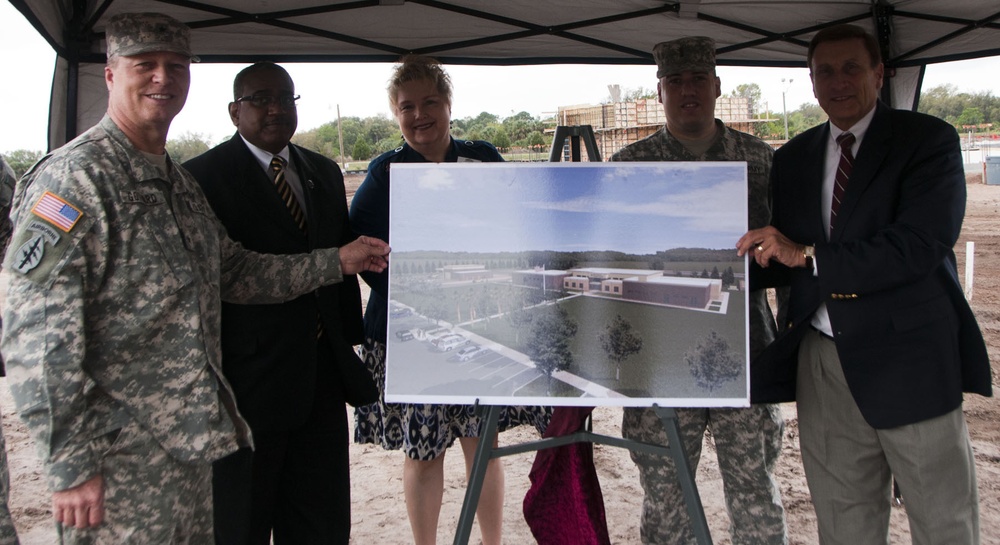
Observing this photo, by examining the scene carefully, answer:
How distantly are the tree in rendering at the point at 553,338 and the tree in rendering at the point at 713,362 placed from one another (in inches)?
13.1

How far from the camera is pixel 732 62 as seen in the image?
3.65m

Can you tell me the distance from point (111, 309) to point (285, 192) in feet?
2.24

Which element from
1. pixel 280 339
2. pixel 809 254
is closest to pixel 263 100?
pixel 280 339

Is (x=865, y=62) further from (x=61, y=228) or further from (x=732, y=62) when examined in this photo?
(x=61, y=228)

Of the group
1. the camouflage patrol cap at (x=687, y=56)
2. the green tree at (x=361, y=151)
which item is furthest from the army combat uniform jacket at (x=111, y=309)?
the green tree at (x=361, y=151)

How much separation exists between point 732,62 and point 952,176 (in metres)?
2.09

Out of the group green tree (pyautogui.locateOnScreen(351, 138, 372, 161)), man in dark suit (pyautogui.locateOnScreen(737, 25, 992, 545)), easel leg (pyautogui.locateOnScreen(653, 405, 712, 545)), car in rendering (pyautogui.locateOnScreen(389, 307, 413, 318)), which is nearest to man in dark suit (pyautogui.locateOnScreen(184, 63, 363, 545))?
car in rendering (pyautogui.locateOnScreen(389, 307, 413, 318))

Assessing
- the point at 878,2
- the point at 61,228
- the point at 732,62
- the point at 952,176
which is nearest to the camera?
the point at 61,228

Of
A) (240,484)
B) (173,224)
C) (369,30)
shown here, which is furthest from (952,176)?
(369,30)

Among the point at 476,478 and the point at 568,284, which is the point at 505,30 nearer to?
the point at 568,284

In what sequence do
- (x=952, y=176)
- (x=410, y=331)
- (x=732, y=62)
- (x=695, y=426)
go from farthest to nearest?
1. (x=732, y=62)
2. (x=695, y=426)
3. (x=410, y=331)
4. (x=952, y=176)

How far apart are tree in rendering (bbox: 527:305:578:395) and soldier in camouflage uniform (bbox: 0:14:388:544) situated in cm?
82

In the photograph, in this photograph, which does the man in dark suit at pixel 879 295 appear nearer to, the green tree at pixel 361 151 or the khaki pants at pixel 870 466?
the khaki pants at pixel 870 466

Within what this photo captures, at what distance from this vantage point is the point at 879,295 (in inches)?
70.7
